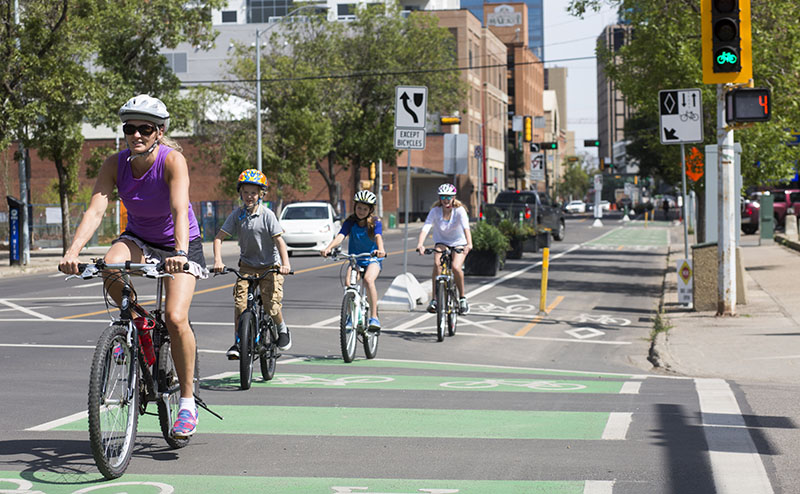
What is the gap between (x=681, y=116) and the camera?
684 inches

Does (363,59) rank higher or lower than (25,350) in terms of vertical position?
higher

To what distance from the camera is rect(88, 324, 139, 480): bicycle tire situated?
5676 millimetres

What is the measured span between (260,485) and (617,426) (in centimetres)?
287

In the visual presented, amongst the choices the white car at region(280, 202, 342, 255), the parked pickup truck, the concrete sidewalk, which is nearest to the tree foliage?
the concrete sidewalk

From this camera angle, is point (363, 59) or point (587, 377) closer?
point (587, 377)

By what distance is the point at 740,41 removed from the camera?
14.8 metres

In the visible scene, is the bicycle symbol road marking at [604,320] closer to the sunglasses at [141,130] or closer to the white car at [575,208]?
the sunglasses at [141,130]

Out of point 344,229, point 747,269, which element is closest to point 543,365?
point 344,229

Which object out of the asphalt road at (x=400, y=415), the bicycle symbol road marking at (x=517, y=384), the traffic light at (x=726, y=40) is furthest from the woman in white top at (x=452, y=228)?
the bicycle symbol road marking at (x=517, y=384)

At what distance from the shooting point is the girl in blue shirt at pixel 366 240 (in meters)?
12.0

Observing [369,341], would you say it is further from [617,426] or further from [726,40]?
[726,40]

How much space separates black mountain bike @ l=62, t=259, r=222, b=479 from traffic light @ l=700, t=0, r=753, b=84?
33.6 ft

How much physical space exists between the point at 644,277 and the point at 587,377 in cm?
1681

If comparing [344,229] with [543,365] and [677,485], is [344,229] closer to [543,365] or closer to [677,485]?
[543,365]
